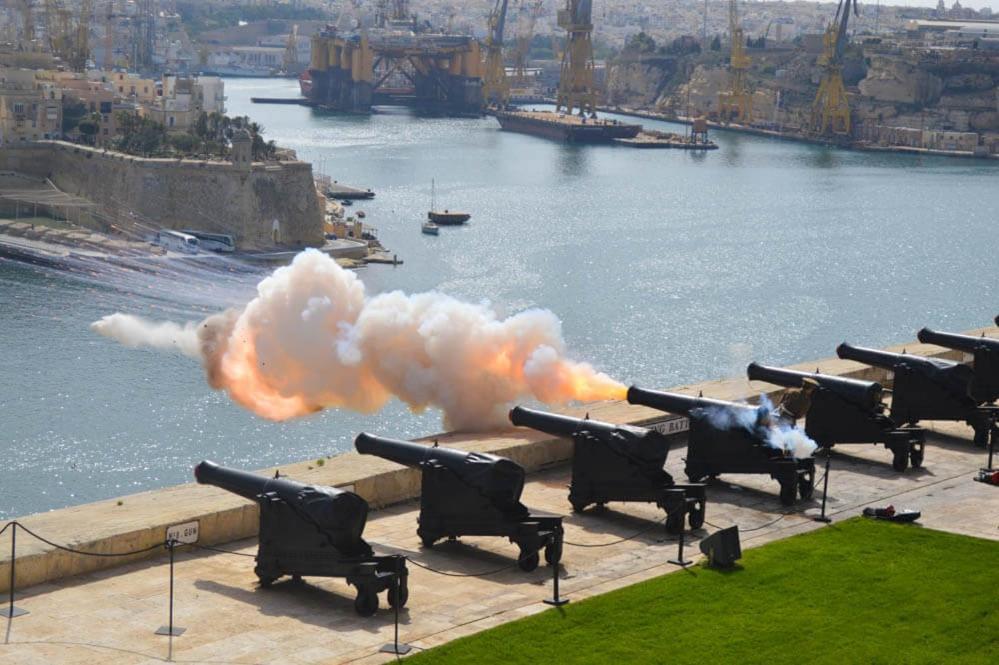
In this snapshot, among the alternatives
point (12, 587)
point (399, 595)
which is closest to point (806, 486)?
point (399, 595)

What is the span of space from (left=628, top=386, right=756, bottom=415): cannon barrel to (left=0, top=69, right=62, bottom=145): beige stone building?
278 ft

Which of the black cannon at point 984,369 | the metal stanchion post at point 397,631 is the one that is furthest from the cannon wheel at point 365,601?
the black cannon at point 984,369

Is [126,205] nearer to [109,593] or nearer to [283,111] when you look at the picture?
[109,593]

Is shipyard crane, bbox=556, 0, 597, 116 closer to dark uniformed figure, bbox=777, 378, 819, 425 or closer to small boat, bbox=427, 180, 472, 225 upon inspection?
small boat, bbox=427, 180, 472, 225

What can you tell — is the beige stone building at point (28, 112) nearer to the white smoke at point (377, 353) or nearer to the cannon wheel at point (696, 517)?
the white smoke at point (377, 353)

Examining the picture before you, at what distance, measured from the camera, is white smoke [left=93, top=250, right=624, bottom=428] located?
23953 millimetres

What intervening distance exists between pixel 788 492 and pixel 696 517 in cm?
176

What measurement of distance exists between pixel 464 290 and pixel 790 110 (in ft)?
A: 403

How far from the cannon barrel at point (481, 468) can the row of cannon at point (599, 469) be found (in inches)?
0.4

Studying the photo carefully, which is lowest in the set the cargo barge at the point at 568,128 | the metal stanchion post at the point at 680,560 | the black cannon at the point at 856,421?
A: the cargo barge at the point at 568,128

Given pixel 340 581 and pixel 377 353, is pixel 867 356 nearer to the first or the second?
pixel 377 353

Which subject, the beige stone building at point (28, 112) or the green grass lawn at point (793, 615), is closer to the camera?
the green grass lawn at point (793, 615)

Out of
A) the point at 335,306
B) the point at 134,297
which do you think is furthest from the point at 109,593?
the point at 134,297

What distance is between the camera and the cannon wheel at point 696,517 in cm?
1945
